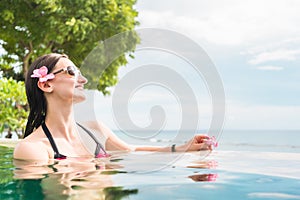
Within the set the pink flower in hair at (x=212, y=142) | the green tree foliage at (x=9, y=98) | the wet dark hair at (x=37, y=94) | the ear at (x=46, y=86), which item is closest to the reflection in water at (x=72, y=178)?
the wet dark hair at (x=37, y=94)

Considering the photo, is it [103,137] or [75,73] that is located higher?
[75,73]

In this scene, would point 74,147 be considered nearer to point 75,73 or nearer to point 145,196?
point 75,73

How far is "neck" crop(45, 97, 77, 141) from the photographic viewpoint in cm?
367

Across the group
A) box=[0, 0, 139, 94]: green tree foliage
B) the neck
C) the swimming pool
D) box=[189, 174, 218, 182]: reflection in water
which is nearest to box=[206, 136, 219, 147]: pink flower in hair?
the swimming pool

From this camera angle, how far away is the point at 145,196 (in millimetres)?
2119

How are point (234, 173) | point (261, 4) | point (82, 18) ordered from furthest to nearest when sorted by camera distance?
point (261, 4) < point (82, 18) < point (234, 173)

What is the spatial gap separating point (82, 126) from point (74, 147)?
0.25 meters

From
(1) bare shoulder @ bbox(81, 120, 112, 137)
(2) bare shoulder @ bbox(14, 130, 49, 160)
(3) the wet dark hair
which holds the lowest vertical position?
(2) bare shoulder @ bbox(14, 130, 49, 160)

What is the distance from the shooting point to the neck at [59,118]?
367 cm

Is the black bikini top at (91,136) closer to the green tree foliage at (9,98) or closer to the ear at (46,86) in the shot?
the ear at (46,86)

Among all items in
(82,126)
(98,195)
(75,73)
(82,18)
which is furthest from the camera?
(82,18)

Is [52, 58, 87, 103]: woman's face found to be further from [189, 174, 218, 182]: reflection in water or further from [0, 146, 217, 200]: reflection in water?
[189, 174, 218, 182]: reflection in water

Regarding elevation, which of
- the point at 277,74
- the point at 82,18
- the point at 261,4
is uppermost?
the point at 261,4

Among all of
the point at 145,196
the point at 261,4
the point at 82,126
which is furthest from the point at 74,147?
the point at 261,4
